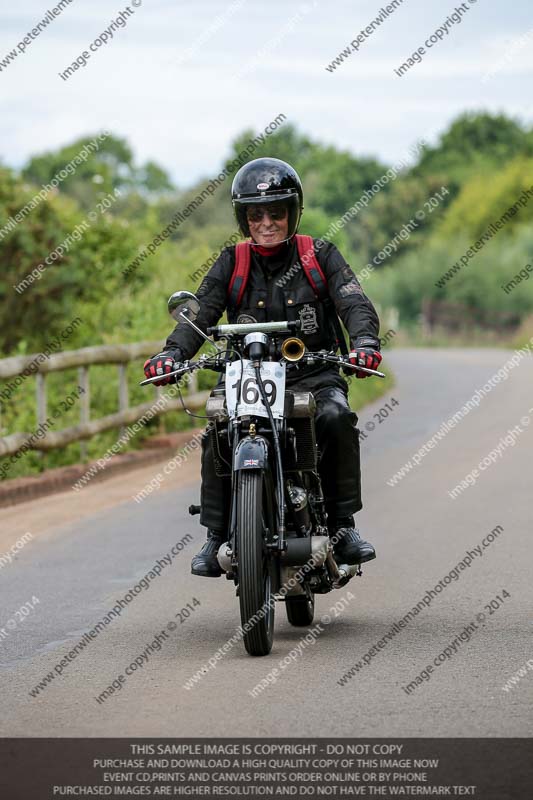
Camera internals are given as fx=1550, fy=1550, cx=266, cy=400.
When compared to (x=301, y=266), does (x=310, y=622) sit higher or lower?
lower

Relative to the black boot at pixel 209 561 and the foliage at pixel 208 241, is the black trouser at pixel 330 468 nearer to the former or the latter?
the black boot at pixel 209 561

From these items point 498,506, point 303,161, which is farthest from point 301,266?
point 303,161

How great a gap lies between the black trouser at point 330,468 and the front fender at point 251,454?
17.5 inches

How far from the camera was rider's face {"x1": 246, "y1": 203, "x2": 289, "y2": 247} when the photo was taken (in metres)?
7.53

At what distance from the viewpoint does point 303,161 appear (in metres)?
107

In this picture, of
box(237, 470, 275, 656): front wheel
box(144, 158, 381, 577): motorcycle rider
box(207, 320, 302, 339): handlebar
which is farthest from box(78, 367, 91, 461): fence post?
box(237, 470, 275, 656): front wheel

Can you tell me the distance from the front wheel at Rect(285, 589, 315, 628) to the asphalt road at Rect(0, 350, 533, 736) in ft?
0.37

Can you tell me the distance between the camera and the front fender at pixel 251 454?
22.1ft

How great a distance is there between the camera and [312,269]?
7.57 m

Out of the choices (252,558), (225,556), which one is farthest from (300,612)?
(252,558)

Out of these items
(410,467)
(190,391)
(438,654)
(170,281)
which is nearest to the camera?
(438,654)
